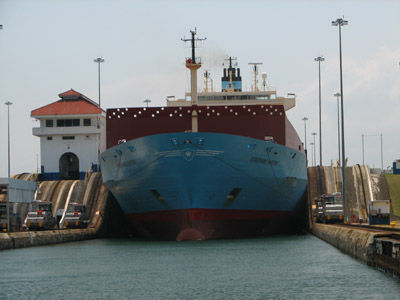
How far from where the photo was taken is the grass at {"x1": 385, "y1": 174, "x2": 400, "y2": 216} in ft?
188

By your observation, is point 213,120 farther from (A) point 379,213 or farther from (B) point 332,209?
(A) point 379,213

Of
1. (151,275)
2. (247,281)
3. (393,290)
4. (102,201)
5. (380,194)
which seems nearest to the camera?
(393,290)

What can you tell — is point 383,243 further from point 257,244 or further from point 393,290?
point 257,244

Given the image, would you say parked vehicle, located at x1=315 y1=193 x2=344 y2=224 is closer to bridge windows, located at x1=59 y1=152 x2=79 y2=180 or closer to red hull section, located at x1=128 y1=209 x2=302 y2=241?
red hull section, located at x1=128 y1=209 x2=302 y2=241

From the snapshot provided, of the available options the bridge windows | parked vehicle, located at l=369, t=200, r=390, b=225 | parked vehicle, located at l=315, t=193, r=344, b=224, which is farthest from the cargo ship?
the bridge windows

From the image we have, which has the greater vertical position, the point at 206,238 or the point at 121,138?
the point at 121,138

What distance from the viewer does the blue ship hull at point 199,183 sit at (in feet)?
134

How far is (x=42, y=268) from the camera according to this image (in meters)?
28.7

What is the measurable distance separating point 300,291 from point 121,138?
90.7ft

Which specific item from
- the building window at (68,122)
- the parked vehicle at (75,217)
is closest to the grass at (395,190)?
the parked vehicle at (75,217)

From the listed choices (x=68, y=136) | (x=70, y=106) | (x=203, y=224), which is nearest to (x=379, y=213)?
(x=203, y=224)

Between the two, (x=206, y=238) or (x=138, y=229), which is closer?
(x=206, y=238)

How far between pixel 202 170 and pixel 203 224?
2903mm

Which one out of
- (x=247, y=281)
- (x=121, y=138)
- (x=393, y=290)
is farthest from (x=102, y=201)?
(x=393, y=290)
